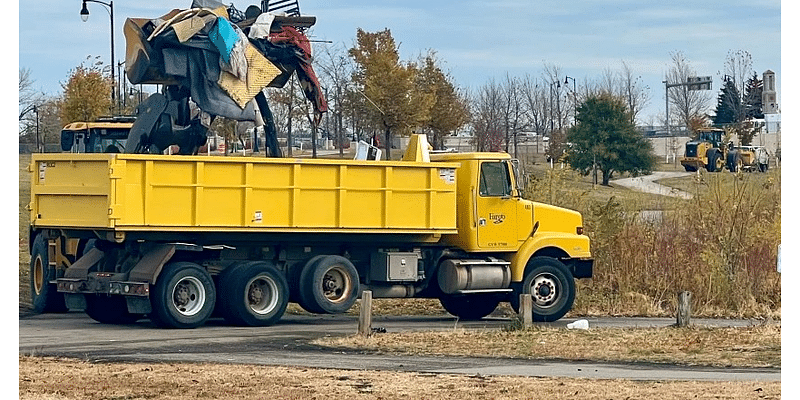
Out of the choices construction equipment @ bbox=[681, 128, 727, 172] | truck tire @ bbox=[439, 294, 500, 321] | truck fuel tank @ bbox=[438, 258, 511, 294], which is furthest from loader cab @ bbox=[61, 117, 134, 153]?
construction equipment @ bbox=[681, 128, 727, 172]

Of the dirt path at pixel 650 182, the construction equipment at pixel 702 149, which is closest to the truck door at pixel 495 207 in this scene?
the dirt path at pixel 650 182

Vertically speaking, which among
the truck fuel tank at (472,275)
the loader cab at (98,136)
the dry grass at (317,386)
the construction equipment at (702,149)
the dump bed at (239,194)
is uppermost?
the construction equipment at (702,149)

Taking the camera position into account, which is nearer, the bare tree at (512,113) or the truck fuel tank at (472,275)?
the truck fuel tank at (472,275)

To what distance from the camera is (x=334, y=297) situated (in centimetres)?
2330

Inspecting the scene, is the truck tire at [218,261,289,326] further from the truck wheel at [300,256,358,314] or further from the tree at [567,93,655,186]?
the tree at [567,93,655,186]

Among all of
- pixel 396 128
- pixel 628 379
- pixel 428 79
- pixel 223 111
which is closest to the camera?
pixel 628 379

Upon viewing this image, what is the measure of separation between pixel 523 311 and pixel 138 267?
20.4ft

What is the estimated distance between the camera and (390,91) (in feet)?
155

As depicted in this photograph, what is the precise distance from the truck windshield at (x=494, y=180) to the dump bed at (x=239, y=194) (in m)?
0.74

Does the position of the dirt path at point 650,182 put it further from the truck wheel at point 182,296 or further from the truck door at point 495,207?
the truck wheel at point 182,296

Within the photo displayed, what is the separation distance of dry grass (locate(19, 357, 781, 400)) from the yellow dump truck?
18.9ft

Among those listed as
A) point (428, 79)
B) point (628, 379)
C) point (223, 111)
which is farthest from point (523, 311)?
point (428, 79)

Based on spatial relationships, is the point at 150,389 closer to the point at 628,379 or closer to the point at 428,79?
the point at 628,379

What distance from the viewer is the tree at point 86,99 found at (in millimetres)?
44375
